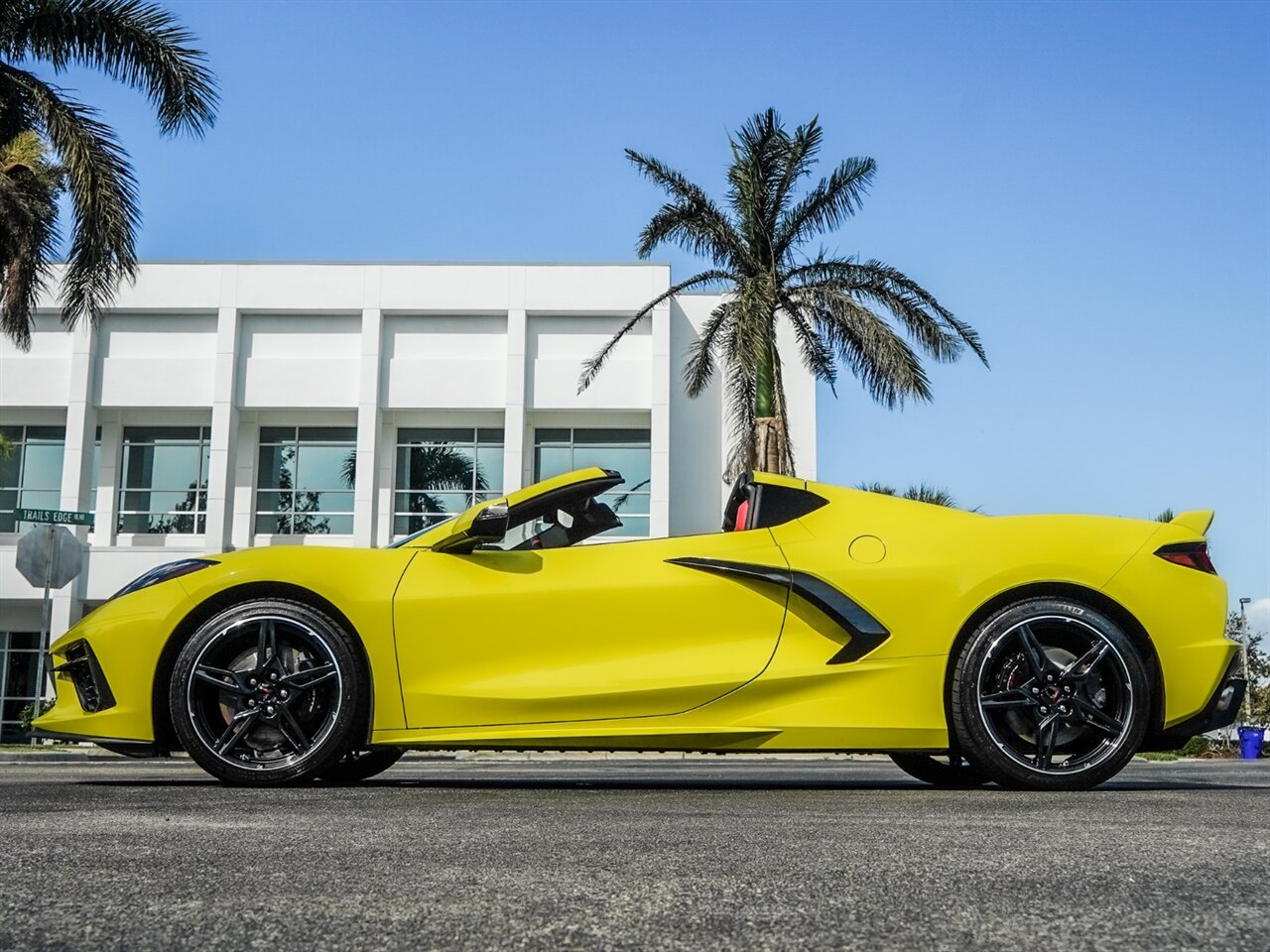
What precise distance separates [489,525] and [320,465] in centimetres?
2786

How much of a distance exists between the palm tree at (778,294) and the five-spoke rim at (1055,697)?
49.7 ft

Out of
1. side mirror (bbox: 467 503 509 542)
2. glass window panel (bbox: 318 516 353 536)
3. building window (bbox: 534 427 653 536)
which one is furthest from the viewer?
glass window panel (bbox: 318 516 353 536)

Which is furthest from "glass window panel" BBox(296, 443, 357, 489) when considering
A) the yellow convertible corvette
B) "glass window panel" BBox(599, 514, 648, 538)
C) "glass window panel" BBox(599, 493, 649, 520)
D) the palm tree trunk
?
the yellow convertible corvette

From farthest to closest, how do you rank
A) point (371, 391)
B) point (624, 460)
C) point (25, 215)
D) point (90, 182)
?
point (624, 460) < point (371, 391) < point (25, 215) < point (90, 182)

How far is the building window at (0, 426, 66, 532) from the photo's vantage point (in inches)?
1261

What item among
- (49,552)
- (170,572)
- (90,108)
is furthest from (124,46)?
(170,572)

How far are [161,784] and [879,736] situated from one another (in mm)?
2844

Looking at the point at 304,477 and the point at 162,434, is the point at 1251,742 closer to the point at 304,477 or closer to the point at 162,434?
the point at 304,477

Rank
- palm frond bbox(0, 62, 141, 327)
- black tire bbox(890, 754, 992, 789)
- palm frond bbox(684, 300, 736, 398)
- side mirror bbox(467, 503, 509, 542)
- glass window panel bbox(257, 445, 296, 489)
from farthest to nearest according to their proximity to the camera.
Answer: glass window panel bbox(257, 445, 296, 489) < palm frond bbox(684, 300, 736, 398) < palm frond bbox(0, 62, 141, 327) < black tire bbox(890, 754, 992, 789) < side mirror bbox(467, 503, 509, 542)

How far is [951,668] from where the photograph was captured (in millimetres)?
5023

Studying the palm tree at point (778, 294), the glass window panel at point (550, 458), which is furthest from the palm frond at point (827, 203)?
the glass window panel at point (550, 458)

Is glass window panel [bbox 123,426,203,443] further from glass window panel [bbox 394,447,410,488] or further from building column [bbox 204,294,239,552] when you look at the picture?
glass window panel [bbox 394,447,410,488]

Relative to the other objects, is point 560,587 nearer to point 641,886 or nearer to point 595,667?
point 595,667

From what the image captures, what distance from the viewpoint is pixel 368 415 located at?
30562 millimetres
